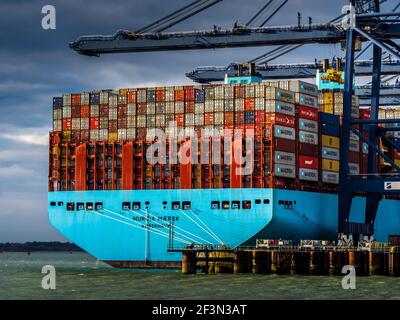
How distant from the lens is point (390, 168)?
98500mm

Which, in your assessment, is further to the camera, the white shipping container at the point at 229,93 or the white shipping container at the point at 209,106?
the white shipping container at the point at 209,106

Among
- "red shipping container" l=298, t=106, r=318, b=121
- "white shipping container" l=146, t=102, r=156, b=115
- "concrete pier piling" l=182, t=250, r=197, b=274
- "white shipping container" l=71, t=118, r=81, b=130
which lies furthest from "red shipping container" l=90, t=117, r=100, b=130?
"red shipping container" l=298, t=106, r=318, b=121

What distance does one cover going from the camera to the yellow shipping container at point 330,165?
8762 cm

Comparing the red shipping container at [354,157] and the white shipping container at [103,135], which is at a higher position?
the white shipping container at [103,135]

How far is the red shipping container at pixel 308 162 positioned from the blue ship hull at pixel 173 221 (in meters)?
2.26

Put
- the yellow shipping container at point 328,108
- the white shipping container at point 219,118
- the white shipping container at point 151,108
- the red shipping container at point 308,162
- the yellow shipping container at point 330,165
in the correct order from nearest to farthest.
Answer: the white shipping container at point 219,118 → the red shipping container at point 308,162 → the white shipping container at point 151,108 → the yellow shipping container at point 330,165 → the yellow shipping container at point 328,108

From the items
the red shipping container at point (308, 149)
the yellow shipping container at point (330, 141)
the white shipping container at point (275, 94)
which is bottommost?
the red shipping container at point (308, 149)

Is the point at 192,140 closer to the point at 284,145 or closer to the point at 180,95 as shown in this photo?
the point at 180,95

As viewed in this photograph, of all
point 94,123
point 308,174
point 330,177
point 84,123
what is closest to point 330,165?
point 330,177

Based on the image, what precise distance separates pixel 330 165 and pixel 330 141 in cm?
207

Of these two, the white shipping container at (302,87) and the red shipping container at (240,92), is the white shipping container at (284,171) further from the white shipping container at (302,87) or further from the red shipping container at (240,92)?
the white shipping container at (302,87)

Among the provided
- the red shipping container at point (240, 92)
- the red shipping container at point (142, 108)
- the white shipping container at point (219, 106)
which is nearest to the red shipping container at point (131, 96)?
the red shipping container at point (142, 108)
